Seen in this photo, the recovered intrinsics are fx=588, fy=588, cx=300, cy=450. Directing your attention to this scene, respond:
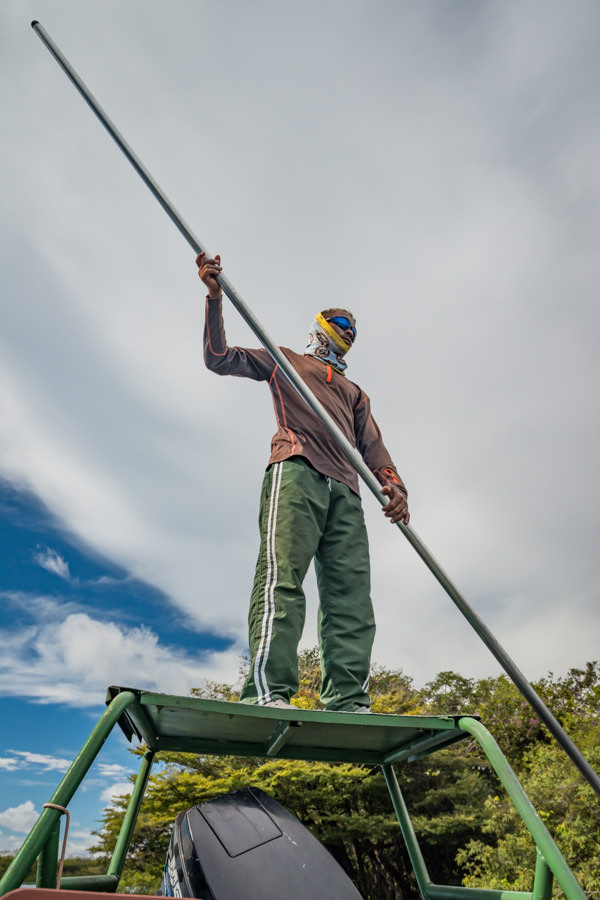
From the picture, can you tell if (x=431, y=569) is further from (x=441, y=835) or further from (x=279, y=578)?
(x=441, y=835)

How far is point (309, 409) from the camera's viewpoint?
284cm

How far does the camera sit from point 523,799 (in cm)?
138

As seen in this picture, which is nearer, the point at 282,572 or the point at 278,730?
the point at 278,730

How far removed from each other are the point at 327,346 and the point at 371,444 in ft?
1.98

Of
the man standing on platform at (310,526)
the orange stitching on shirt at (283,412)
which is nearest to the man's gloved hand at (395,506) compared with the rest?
the man standing on platform at (310,526)

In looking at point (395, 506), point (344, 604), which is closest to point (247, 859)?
point (344, 604)

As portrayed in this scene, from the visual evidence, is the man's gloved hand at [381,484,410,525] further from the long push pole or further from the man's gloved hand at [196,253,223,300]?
the man's gloved hand at [196,253,223,300]

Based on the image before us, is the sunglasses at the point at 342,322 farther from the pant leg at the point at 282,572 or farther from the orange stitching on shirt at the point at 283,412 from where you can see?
the pant leg at the point at 282,572

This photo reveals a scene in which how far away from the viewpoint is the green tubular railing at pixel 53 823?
1101 millimetres

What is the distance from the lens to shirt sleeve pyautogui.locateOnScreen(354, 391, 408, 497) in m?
3.03

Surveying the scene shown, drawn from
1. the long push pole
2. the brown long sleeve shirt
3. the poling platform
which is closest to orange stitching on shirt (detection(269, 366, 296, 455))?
the brown long sleeve shirt

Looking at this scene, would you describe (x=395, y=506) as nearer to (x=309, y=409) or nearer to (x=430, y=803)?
(x=309, y=409)

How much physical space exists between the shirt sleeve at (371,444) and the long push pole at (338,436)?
47cm

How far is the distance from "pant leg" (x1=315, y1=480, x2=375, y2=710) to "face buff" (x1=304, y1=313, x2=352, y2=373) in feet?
2.84
